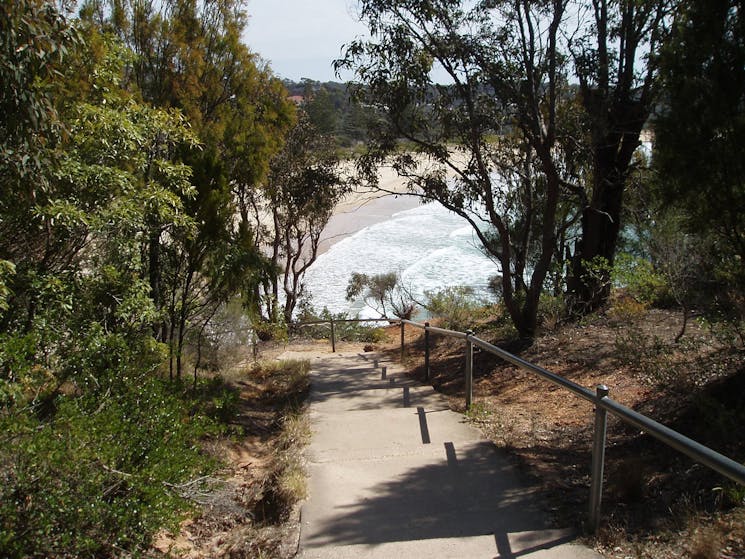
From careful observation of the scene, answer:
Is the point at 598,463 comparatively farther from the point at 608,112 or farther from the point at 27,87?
the point at 608,112

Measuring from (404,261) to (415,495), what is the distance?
3454 cm

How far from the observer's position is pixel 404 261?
128ft

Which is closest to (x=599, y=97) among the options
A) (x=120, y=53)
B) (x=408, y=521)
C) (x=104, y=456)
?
(x=120, y=53)

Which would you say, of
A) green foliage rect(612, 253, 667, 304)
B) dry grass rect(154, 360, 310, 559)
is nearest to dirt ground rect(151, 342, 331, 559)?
dry grass rect(154, 360, 310, 559)

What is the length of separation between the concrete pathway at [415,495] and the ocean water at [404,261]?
22031mm

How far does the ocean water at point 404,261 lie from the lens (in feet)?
108

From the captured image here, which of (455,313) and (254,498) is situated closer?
(254,498)

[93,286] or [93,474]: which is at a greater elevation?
[93,286]

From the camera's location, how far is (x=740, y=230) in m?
5.87

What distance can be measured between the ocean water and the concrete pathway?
867 inches

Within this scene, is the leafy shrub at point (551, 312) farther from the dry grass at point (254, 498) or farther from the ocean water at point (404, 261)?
the ocean water at point (404, 261)

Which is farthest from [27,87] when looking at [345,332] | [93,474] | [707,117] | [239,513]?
[345,332]

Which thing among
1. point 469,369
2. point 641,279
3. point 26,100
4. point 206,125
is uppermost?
point 206,125

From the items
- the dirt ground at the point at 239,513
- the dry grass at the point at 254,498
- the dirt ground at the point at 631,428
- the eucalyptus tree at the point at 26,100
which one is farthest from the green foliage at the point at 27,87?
the dirt ground at the point at 631,428
